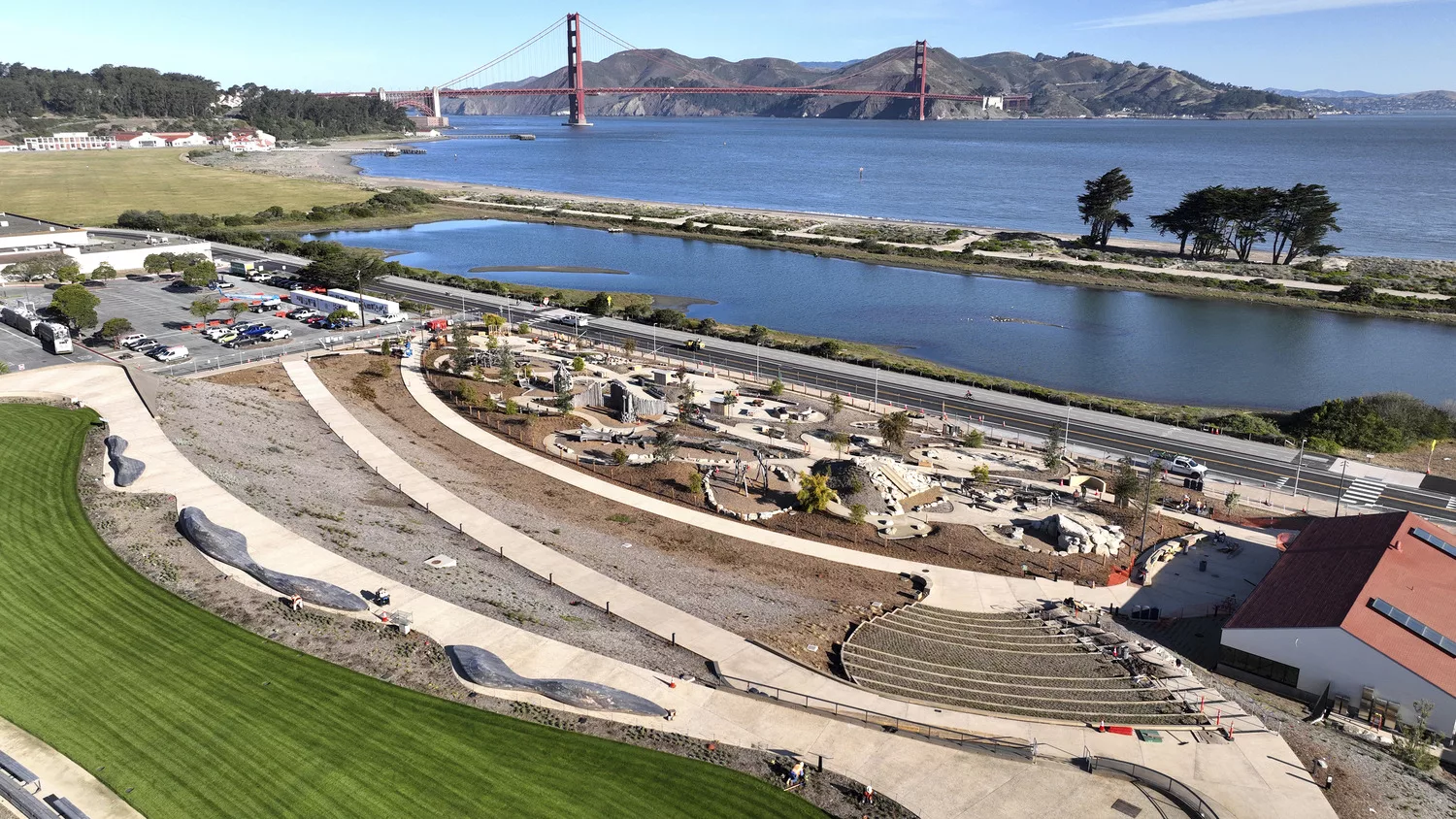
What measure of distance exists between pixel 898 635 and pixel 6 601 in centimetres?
2896

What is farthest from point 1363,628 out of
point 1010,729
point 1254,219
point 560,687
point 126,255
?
point 126,255

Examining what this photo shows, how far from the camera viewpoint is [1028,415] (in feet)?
189

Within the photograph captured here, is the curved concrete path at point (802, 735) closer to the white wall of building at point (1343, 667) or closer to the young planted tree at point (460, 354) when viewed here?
the white wall of building at point (1343, 667)

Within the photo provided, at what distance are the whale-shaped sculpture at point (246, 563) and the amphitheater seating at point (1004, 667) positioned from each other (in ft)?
54.3

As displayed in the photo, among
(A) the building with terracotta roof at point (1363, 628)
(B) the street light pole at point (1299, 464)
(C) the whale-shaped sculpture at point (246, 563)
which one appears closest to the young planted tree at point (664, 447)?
(C) the whale-shaped sculpture at point (246, 563)

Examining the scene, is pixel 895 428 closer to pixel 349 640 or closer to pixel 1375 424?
pixel 349 640

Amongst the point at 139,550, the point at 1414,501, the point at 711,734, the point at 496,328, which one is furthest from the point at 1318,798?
the point at 496,328

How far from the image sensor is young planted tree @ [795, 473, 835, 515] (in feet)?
134

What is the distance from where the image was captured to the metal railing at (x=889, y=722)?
23922 millimetres

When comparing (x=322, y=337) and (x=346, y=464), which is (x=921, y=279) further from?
(x=346, y=464)

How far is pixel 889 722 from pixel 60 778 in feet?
68.1

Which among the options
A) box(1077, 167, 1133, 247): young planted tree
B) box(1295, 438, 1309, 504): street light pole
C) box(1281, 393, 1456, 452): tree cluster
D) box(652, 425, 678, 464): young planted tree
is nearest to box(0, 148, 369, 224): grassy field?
box(652, 425, 678, 464): young planted tree

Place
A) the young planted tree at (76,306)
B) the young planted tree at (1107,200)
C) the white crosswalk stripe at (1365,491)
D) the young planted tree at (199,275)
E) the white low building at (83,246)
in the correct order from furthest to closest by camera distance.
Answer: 1. the young planted tree at (1107,200)
2. the white low building at (83,246)
3. the young planted tree at (199,275)
4. the young planted tree at (76,306)
5. the white crosswalk stripe at (1365,491)

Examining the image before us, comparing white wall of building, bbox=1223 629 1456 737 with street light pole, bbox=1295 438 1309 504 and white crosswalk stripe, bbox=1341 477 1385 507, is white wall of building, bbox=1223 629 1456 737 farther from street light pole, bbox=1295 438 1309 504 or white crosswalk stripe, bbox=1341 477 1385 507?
white crosswalk stripe, bbox=1341 477 1385 507
